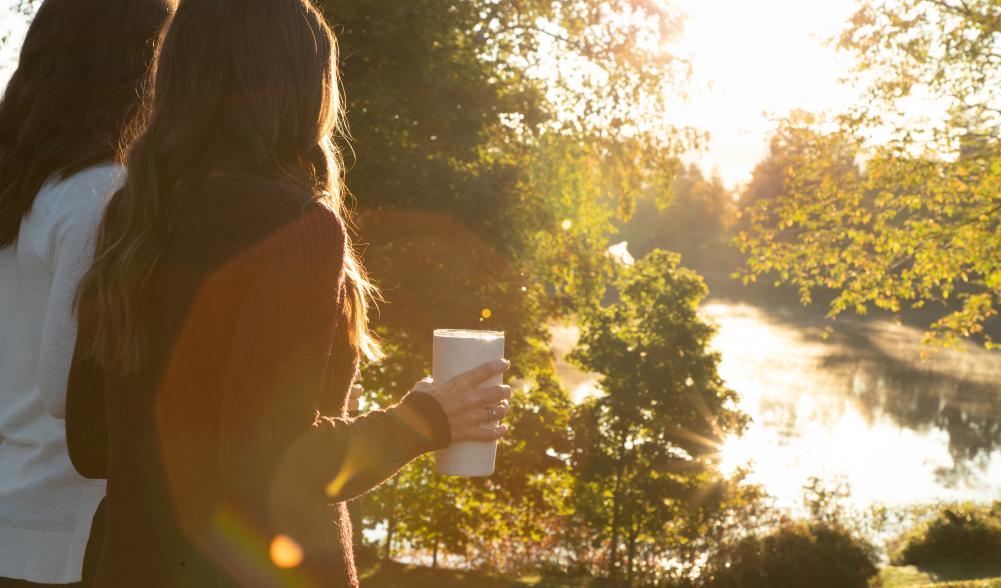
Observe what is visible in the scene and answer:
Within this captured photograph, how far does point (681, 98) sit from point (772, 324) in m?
38.0

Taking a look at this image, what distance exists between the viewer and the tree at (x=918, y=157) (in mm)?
13578

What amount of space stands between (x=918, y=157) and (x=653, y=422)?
19.8 ft

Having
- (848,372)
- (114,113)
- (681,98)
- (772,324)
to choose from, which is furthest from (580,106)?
(772,324)

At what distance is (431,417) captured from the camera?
4.99 ft

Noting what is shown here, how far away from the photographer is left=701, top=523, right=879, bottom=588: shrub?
14.1 m

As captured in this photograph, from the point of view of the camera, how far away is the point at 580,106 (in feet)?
51.6

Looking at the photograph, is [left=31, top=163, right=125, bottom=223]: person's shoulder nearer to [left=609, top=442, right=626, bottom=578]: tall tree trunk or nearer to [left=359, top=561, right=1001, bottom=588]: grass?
[left=359, top=561, right=1001, bottom=588]: grass

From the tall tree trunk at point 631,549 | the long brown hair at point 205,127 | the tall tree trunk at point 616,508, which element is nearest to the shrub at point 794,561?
the tall tree trunk at point 631,549

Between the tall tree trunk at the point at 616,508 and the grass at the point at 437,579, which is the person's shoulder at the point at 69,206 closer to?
the grass at the point at 437,579

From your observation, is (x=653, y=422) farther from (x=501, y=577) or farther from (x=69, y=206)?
(x=69, y=206)

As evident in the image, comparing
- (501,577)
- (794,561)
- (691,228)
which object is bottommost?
(691,228)

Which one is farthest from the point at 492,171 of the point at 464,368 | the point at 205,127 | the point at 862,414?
the point at 862,414

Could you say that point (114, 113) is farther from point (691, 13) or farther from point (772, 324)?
point (772, 324)

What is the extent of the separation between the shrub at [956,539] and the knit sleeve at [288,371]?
62.4 feet
